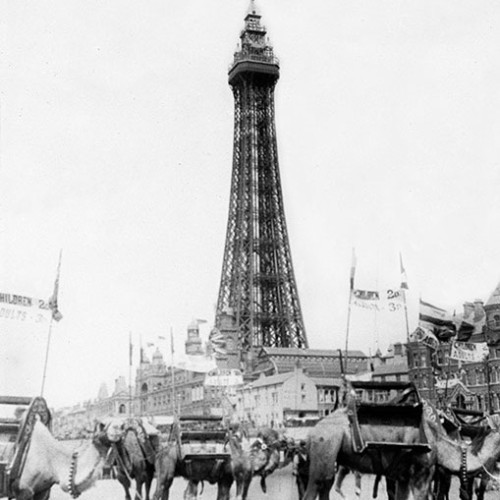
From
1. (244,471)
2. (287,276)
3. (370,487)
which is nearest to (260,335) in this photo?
(287,276)

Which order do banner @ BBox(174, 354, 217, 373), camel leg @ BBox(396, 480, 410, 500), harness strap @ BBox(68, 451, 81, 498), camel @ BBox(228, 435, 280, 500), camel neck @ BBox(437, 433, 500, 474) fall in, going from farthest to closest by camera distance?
1. banner @ BBox(174, 354, 217, 373)
2. camel @ BBox(228, 435, 280, 500)
3. camel neck @ BBox(437, 433, 500, 474)
4. camel leg @ BBox(396, 480, 410, 500)
5. harness strap @ BBox(68, 451, 81, 498)

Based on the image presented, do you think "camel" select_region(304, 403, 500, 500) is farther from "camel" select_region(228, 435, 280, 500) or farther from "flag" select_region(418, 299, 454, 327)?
"flag" select_region(418, 299, 454, 327)

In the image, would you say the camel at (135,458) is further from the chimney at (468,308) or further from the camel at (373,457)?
the chimney at (468,308)

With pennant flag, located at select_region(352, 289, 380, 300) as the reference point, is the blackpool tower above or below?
above

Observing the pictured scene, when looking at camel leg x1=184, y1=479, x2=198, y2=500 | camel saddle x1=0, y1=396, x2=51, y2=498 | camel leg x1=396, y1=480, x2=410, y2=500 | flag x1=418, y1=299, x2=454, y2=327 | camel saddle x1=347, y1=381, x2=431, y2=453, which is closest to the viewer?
camel saddle x1=0, y1=396, x2=51, y2=498

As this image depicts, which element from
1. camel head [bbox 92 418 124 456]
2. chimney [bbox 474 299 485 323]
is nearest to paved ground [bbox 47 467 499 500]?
camel head [bbox 92 418 124 456]

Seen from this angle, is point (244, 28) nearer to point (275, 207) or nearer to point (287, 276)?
point (275, 207)

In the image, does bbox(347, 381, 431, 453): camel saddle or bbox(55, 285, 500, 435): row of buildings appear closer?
bbox(347, 381, 431, 453): camel saddle
